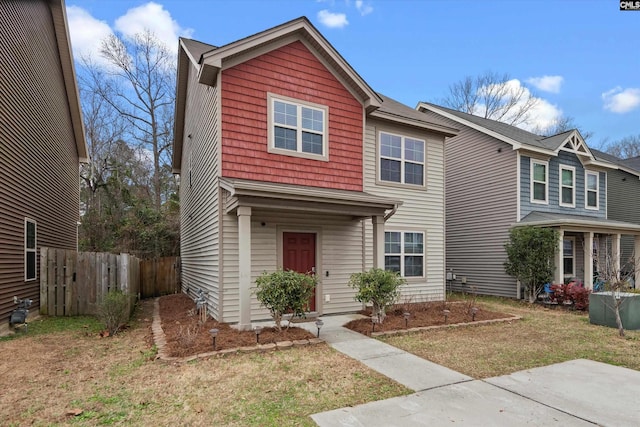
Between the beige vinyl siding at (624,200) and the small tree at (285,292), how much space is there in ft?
59.3

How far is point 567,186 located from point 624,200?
6773 mm

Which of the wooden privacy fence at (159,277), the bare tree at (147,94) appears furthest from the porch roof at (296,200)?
the bare tree at (147,94)

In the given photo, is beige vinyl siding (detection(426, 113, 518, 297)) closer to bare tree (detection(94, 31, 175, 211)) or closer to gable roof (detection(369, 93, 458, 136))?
gable roof (detection(369, 93, 458, 136))

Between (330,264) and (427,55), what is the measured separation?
50.4 feet

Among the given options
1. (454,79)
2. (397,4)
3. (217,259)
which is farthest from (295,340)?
(454,79)

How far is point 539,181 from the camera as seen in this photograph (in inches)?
524

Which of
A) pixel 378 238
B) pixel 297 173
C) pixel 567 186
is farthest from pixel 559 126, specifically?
pixel 297 173

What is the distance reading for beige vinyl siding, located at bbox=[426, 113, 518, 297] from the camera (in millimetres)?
12945

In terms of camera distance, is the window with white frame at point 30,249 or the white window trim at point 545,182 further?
the white window trim at point 545,182

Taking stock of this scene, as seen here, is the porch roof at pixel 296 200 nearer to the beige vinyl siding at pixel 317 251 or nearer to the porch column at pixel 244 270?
the porch column at pixel 244 270

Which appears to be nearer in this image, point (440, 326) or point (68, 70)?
point (440, 326)

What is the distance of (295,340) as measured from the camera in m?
6.17

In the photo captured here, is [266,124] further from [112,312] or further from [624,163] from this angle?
[624,163]

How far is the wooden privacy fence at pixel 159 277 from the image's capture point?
45.5 feet
